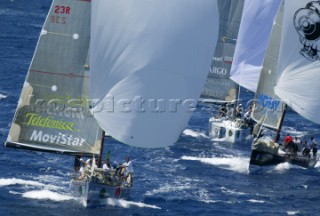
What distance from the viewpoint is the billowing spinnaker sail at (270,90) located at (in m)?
85.6

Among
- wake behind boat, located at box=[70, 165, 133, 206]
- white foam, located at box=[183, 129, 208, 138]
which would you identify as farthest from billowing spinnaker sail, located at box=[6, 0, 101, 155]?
white foam, located at box=[183, 129, 208, 138]

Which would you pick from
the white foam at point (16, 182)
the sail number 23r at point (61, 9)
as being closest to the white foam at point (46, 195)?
the white foam at point (16, 182)

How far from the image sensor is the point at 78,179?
218ft

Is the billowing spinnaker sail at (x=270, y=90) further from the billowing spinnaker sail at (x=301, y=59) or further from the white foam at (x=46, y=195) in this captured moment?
the white foam at (x=46, y=195)

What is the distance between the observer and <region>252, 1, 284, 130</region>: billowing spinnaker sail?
85625 mm

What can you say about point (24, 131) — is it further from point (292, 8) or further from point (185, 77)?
point (292, 8)

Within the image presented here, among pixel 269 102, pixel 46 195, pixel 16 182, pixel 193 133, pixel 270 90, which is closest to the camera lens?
pixel 46 195

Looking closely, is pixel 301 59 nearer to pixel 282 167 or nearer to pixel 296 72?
pixel 296 72

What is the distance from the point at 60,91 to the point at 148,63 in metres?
7.61

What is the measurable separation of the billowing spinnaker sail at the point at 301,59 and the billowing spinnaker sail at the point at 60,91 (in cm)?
2113

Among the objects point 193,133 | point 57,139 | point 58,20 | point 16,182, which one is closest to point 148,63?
point 58,20

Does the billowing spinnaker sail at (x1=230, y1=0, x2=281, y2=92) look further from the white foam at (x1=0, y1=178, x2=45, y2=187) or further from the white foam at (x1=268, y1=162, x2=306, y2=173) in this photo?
the white foam at (x1=0, y1=178, x2=45, y2=187)

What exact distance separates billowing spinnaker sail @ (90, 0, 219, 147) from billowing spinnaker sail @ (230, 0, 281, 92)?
32.4m

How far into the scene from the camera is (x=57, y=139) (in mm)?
67500
